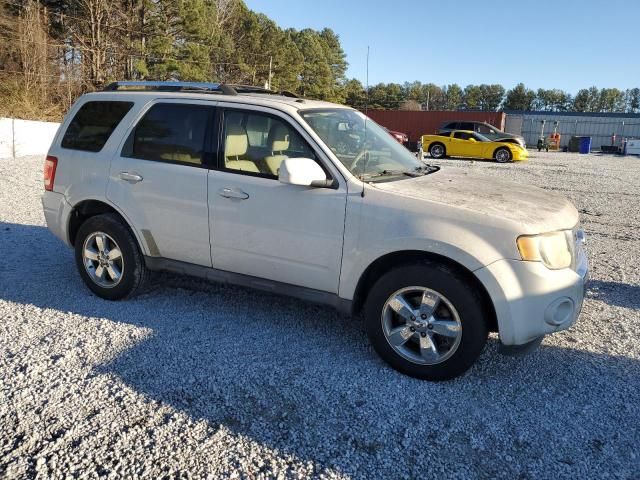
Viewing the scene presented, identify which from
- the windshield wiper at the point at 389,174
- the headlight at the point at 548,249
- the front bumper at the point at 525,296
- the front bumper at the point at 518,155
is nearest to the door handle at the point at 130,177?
the windshield wiper at the point at 389,174

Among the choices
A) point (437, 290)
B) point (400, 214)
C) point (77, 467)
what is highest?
point (400, 214)

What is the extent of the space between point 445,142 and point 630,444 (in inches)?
899

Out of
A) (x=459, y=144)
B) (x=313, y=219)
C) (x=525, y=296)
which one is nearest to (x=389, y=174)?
(x=313, y=219)

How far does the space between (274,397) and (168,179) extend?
2.02 m

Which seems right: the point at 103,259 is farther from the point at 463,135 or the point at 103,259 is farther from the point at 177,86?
the point at 463,135

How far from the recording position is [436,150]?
24.9 metres

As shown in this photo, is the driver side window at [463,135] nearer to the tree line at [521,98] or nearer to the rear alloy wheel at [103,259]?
the rear alloy wheel at [103,259]

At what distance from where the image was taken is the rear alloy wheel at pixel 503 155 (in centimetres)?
2386

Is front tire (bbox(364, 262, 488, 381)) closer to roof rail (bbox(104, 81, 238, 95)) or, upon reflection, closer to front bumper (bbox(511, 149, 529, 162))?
roof rail (bbox(104, 81, 238, 95))

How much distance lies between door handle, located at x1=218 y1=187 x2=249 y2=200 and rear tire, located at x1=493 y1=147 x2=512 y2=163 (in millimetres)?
22238

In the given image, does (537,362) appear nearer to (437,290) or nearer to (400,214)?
(437,290)

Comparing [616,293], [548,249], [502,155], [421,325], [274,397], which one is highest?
[502,155]

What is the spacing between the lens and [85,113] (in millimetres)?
4750

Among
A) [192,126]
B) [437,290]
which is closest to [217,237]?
[192,126]
